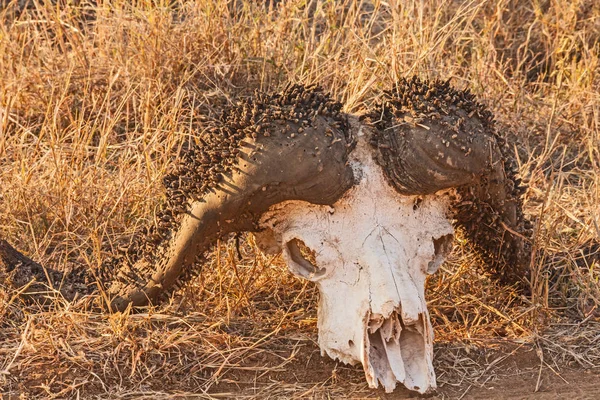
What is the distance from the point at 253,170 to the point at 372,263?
0.56 m

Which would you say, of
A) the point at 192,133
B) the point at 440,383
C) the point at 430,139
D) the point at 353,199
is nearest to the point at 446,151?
the point at 430,139

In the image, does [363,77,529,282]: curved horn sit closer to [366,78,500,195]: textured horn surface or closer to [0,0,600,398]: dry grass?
[366,78,500,195]: textured horn surface

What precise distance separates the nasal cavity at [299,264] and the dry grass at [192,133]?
33 cm

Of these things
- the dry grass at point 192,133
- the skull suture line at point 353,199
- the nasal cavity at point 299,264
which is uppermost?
the skull suture line at point 353,199

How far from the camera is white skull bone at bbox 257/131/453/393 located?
3703 millimetres

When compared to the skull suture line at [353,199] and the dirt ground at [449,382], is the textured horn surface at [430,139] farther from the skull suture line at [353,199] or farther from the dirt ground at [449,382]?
the dirt ground at [449,382]

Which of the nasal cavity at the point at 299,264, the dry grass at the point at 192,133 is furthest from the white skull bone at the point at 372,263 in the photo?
the dry grass at the point at 192,133

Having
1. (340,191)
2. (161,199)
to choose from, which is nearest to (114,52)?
(161,199)

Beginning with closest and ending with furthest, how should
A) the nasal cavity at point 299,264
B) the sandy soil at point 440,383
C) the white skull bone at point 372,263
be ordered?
the white skull bone at point 372,263
the sandy soil at point 440,383
the nasal cavity at point 299,264

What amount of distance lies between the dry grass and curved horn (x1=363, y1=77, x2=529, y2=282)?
21 centimetres

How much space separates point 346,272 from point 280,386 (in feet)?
1.67

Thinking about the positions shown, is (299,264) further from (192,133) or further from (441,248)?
(192,133)

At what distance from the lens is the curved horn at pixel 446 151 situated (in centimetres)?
386

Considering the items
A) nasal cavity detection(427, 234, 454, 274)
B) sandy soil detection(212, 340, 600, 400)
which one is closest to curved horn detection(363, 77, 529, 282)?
nasal cavity detection(427, 234, 454, 274)
